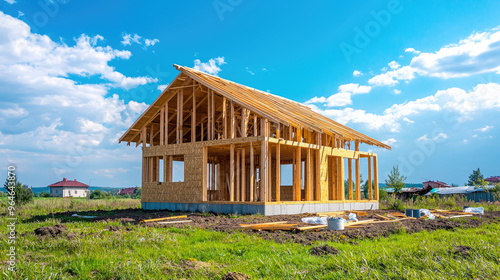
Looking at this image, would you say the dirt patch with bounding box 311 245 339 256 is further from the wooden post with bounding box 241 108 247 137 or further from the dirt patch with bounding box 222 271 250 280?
the wooden post with bounding box 241 108 247 137

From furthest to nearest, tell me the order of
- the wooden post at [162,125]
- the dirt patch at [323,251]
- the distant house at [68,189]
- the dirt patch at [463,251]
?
the distant house at [68,189], the wooden post at [162,125], the dirt patch at [323,251], the dirt patch at [463,251]

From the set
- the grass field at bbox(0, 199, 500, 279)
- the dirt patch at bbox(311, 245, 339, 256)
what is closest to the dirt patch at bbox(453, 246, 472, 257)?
the grass field at bbox(0, 199, 500, 279)

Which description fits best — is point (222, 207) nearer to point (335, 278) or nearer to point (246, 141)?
point (246, 141)

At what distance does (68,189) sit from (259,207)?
202 feet

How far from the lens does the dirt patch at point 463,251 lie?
635 cm

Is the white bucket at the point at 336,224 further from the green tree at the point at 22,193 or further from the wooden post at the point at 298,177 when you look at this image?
the green tree at the point at 22,193

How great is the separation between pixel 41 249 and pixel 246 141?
923cm

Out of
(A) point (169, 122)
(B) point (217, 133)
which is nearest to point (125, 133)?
(A) point (169, 122)

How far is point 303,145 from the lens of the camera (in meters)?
16.9

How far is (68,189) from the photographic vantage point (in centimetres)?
6831

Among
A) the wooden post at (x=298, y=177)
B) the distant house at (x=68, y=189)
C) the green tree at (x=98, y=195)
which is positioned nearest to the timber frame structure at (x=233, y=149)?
the wooden post at (x=298, y=177)

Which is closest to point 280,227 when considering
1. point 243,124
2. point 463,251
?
point 463,251

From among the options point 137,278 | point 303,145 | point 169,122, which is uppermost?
point 169,122

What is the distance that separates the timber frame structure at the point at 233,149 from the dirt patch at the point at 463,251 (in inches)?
338
